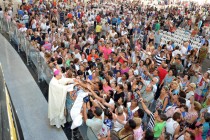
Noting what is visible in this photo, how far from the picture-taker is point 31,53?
29.2 feet

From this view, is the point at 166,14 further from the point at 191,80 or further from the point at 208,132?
the point at 208,132

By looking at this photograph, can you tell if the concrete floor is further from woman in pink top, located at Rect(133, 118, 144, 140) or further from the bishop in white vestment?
woman in pink top, located at Rect(133, 118, 144, 140)

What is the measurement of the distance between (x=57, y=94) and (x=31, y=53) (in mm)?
4098

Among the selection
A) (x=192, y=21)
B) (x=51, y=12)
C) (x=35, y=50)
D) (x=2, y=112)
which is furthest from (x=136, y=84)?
(x=192, y=21)

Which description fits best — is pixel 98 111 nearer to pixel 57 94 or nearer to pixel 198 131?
pixel 57 94

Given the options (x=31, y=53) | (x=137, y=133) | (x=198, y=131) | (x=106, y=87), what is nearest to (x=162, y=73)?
(x=106, y=87)

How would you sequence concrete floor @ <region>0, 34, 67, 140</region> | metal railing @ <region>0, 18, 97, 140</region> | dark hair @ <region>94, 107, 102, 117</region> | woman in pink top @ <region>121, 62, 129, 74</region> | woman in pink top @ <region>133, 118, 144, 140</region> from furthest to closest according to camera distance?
woman in pink top @ <region>121, 62, 129, 74</region> → metal railing @ <region>0, 18, 97, 140</region> → concrete floor @ <region>0, 34, 67, 140</region> → dark hair @ <region>94, 107, 102, 117</region> → woman in pink top @ <region>133, 118, 144, 140</region>

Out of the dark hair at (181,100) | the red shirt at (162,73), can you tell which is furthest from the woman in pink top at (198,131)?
the red shirt at (162,73)

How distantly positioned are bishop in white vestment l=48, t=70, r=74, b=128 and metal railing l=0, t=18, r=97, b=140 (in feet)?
2.36

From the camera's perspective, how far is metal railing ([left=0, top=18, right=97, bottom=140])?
6.71m

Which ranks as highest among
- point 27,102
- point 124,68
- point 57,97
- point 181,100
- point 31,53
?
point 31,53

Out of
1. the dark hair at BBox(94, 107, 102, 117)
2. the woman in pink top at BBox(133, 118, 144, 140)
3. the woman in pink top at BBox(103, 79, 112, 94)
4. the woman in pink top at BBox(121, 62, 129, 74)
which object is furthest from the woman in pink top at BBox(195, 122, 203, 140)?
the woman in pink top at BBox(121, 62, 129, 74)

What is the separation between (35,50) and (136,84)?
12.9 feet

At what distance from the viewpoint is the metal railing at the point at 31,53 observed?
6.71 meters
